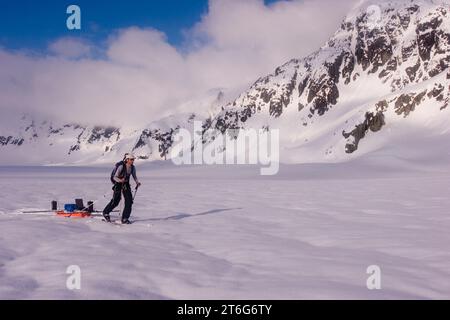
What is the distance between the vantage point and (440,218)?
549 inches

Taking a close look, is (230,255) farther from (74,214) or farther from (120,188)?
(74,214)

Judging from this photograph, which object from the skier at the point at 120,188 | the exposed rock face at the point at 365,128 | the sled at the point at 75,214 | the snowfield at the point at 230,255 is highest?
the exposed rock face at the point at 365,128

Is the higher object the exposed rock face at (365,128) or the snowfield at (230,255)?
the exposed rock face at (365,128)

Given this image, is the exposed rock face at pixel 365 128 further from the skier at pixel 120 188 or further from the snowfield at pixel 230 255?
the skier at pixel 120 188

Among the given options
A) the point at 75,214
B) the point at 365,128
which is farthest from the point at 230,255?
the point at 365,128

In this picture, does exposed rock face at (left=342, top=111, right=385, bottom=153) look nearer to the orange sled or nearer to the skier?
the orange sled

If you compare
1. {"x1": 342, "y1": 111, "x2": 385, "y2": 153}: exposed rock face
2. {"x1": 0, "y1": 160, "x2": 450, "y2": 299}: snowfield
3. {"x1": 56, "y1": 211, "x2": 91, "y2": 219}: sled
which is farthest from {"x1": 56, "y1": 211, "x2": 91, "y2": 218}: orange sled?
{"x1": 342, "y1": 111, "x2": 385, "y2": 153}: exposed rock face

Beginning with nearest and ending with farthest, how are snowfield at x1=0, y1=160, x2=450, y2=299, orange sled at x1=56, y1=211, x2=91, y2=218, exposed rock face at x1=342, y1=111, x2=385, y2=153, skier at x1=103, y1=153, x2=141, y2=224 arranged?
snowfield at x1=0, y1=160, x2=450, y2=299 → skier at x1=103, y1=153, x2=141, y2=224 → orange sled at x1=56, y1=211, x2=91, y2=218 → exposed rock face at x1=342, y1=111, x2=385, y2=153

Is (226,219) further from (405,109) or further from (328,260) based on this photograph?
(405,109)

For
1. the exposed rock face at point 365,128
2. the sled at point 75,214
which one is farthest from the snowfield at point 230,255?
the exposed rock face at point 365,128

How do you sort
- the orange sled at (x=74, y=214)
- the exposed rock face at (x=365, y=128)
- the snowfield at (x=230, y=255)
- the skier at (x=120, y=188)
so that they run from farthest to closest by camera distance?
1. the exposed rock face at (x=365, y=128)
2. the orange sled at (x=74, y=214)
3. the skier at (x=120, y=188)
4. the snowfield at (x=230, y=255)

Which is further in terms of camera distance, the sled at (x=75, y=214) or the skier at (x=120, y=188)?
the sled at (x=75, y=214)

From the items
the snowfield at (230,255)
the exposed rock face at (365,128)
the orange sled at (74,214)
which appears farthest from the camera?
the exposed rock face at (365,128)

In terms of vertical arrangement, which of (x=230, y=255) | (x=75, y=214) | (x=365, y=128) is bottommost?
(x=230, y=255)
